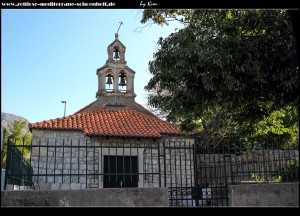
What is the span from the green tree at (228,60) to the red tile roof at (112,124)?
5.08 metres

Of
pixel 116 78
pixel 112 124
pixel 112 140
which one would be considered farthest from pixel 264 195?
pixel 116 78

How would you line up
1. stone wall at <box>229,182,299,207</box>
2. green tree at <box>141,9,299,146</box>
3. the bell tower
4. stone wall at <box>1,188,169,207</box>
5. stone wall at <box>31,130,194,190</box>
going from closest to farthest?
stone wall at <box>1,188,169,207</box>, stone wall at <box>229,182,299,207</box>, green tree at <box>141,9,299,146</box>, stone wall at <box>31,130,194,190</box>, the bell tower

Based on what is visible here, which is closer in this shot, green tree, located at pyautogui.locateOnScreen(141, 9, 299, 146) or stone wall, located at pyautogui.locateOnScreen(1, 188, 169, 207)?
stone wall, located at pyautogui.locateOnScreen(1, 188, 169, 207)

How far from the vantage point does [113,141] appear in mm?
12000

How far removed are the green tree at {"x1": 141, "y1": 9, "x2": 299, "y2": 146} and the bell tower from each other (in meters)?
7.63

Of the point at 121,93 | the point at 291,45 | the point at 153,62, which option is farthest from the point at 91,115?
the point at 291,45

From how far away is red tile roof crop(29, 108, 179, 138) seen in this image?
12.0 metres

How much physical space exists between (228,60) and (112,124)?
755cm

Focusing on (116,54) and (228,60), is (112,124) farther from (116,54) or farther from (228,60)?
(228,60)

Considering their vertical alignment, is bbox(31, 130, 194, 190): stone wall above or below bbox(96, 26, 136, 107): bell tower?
below

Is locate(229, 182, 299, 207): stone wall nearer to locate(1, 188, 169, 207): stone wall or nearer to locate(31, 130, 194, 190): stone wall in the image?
locate(1, 188, 169, 207): stone wall

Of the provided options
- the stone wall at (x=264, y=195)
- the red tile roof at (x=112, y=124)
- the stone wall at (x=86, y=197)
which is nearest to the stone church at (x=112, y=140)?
the red tile roof at (x=112, y=124)

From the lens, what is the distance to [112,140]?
472 inches

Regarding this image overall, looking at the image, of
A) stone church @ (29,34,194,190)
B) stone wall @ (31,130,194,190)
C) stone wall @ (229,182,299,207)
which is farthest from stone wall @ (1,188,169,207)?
stone wall @ (31,130,194,190)
